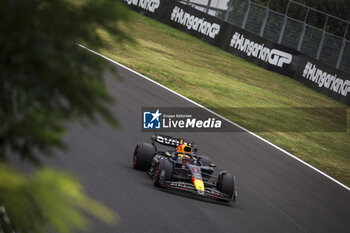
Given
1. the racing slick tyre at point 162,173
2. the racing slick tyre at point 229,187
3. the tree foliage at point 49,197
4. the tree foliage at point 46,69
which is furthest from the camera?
the racing slick tyre at point 229,187

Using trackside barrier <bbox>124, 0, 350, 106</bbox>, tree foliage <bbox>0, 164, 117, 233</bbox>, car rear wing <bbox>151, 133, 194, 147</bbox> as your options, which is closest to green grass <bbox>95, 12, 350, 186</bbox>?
trackside barrier <bbox>124, 0, 350, 106</bbox>

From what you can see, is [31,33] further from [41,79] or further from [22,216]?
[22,216]

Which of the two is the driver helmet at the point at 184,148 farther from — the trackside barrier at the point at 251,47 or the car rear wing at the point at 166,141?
the trackside barrier at the point at 251,47

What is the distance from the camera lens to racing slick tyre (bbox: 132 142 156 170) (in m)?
10.8

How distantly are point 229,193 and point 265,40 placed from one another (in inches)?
747

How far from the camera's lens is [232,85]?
2483 centimetres

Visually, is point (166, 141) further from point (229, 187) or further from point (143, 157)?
point (229, 187)

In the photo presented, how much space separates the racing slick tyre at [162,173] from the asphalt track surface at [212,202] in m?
0.15

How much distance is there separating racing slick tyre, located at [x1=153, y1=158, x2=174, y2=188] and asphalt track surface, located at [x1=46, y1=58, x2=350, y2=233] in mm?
149

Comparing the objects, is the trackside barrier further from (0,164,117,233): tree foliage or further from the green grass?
(0,164,117,233): tree foliage

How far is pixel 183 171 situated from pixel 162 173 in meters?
0.79

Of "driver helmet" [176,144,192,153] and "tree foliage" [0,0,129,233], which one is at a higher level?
"tree foliage" [0,0,129,233]

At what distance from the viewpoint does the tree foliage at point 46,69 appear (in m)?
1.78

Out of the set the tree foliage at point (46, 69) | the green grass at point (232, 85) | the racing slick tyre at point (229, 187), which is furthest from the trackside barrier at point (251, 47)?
the tree foliage at point (46, 69)
